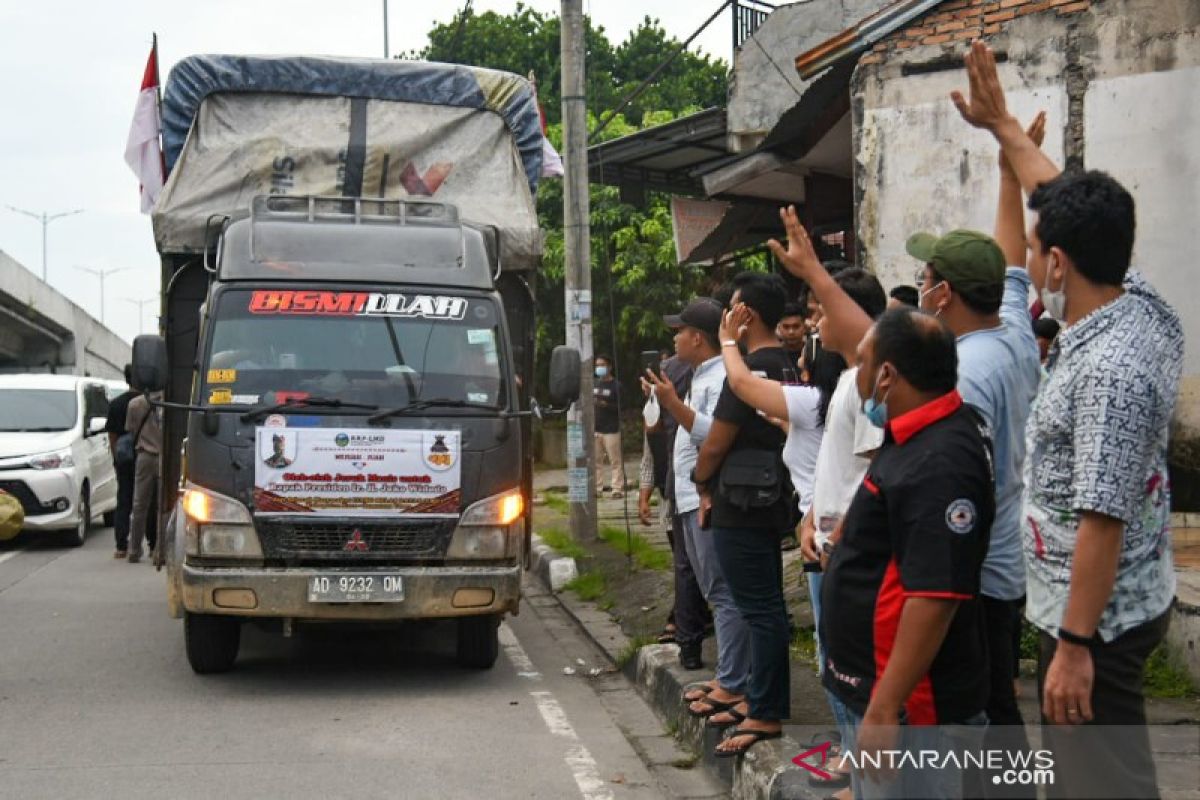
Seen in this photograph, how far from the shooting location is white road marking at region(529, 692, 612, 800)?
19.9 ft

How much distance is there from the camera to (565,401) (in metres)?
8.47

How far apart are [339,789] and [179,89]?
5.67m

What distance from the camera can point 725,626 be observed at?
21.0 ft

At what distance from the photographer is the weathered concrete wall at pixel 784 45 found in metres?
17.6

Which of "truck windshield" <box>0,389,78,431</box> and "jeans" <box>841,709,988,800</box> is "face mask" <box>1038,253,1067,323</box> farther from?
"truck windshield" <box>0,389,78,431</box>

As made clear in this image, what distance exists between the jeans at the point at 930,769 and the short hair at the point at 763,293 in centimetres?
256

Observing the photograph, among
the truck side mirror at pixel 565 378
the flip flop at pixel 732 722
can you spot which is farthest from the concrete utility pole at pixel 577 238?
the flip flop at pixel 732 722

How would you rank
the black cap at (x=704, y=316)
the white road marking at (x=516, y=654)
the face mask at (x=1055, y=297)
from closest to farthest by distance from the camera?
1. the face mask at (x=1055, y=297)
2. the black cap at (x=704, y=316)
3. the white road marking at (x=516, y=654)

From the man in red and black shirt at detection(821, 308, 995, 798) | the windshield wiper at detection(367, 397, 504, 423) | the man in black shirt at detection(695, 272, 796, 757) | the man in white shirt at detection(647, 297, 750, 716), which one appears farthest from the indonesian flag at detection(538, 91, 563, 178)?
the man in red and black shirt at detection(821, 308, 995, 798)

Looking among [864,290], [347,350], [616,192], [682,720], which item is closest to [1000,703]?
[864,290]

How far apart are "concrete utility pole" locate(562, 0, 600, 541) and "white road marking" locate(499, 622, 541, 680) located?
126 inches

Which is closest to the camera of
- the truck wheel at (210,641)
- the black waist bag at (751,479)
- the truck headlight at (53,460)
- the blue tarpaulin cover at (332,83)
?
the black waist bag at (751,479)

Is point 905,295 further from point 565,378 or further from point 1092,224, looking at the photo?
point 565,378

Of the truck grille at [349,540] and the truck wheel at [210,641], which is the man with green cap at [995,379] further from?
the truck wheel at [210,641]
